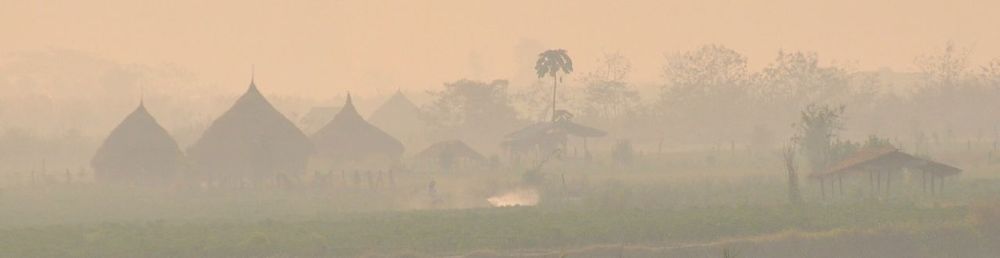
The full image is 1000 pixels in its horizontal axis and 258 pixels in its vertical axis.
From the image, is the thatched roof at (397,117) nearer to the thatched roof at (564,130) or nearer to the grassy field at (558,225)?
the thatched roof at (564,130)

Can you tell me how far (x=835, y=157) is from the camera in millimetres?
54750

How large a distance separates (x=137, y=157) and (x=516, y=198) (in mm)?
17122

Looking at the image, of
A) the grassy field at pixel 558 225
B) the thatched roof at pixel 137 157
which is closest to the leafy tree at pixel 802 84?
the grassy field at pixel 558 225

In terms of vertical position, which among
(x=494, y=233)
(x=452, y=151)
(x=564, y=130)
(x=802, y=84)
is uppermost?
(x=802, y=84)

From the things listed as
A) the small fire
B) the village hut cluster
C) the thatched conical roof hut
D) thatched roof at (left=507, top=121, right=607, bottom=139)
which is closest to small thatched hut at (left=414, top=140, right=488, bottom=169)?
the village hut cluster

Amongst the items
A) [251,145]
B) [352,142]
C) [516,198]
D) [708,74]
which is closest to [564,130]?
[352,142]

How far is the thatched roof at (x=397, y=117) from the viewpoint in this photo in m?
106

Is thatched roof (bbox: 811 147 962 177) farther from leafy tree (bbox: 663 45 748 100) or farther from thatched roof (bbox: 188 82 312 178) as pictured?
leafy tree (bbox: 663 45 748 100)

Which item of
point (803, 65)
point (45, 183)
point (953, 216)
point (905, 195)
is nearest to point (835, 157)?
point (905, 195)

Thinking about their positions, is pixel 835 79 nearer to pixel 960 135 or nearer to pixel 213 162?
pixel 960 135

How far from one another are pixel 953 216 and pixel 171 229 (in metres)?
21.4

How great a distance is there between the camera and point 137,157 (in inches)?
2505

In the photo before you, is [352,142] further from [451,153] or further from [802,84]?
[802,84]

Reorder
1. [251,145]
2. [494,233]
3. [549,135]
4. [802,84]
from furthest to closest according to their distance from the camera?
1. [802,84]
2. [549,135]
3. [251,145]
4. [494,233]
